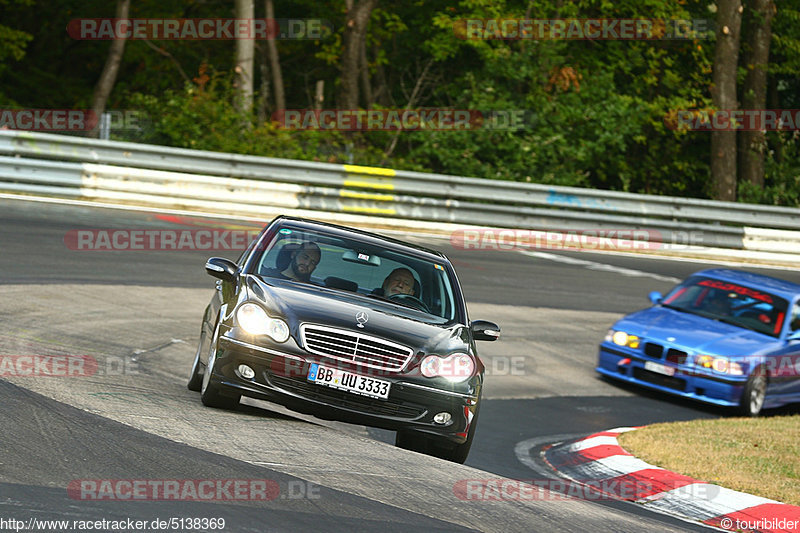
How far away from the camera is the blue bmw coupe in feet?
42.2

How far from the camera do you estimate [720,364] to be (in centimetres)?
1284

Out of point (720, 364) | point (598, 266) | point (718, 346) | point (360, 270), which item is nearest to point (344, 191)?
point (598, 266)

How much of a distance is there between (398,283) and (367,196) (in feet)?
40.4

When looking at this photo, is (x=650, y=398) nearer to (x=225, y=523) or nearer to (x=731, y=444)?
(x=731, y=444)

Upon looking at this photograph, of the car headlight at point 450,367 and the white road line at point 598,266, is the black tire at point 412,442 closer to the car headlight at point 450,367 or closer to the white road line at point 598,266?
the car headlight at point 450,367

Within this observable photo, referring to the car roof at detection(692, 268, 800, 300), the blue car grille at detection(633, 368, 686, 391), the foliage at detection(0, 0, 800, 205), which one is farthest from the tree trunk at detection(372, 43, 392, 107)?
the blue car grille at detection(633, 368, 686, 391)

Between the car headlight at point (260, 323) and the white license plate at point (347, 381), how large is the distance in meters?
0.30

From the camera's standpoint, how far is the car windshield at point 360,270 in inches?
347

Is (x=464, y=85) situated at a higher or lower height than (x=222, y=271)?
higher

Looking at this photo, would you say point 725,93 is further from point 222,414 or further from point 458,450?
point 222,414

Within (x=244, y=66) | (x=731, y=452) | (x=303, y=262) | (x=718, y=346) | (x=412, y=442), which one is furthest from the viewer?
(x=244, y=66)

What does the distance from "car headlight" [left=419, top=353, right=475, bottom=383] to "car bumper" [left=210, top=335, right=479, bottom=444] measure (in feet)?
0.34

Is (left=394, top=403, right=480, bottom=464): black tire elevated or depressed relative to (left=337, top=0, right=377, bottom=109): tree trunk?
depressed

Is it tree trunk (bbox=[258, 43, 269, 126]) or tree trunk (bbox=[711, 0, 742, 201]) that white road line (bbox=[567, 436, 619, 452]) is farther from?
tree trunk (bbox=[258, 43, 269, 126])
